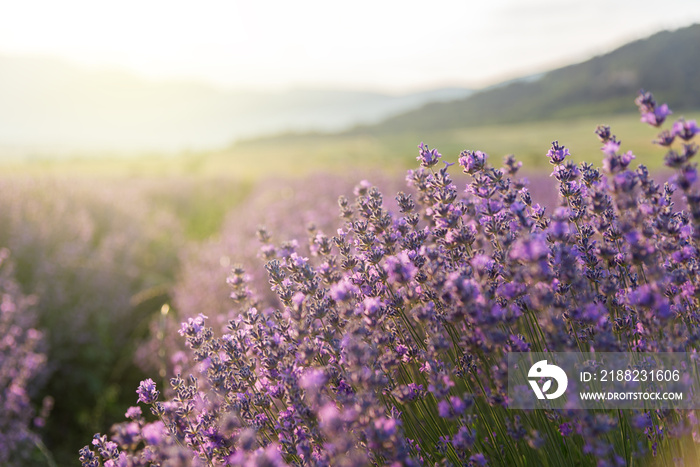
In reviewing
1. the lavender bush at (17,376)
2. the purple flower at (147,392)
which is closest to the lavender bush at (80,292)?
the lavender bush at (17,376)

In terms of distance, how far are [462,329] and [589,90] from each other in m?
68.3

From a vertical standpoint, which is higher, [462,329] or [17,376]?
[462,329]

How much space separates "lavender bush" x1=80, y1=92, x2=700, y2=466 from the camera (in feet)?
4.70

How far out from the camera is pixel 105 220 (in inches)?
326

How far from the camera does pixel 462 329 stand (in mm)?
1815

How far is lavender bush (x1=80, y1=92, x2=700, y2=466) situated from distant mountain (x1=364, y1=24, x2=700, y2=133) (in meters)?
49.8

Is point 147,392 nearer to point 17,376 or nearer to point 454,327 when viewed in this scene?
point 454,327

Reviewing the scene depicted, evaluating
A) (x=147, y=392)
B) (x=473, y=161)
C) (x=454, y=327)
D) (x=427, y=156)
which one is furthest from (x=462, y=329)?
(x=147, y=392)

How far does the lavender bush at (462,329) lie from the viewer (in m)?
1.43

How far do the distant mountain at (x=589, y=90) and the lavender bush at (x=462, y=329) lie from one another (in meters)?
49.8

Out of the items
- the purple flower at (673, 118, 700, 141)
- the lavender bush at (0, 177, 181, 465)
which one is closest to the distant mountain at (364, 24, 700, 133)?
the lavender bush at (0, 177, 181, 465)

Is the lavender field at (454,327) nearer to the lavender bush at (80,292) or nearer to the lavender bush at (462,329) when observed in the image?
the lavender bush at (462,329)

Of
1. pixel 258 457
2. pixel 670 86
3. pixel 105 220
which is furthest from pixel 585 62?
pixel 258 457

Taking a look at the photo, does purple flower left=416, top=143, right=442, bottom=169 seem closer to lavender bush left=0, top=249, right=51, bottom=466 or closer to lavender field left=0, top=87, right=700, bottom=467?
lavender field left=0, top=87, right=700, bottom=467
